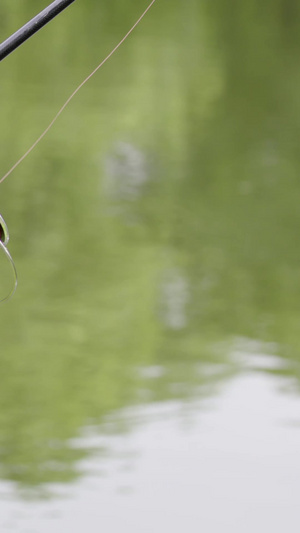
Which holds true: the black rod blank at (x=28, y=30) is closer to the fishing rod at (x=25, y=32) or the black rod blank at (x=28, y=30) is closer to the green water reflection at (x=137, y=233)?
the fishing rod at (x=25, y=32)

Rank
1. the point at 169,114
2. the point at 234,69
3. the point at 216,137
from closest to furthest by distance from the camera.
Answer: the point at 216,137 < the point at 169,114 < the point at 234,69

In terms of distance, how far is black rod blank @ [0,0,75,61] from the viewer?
5.47 ft

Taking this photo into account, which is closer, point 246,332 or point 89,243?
point 246,332

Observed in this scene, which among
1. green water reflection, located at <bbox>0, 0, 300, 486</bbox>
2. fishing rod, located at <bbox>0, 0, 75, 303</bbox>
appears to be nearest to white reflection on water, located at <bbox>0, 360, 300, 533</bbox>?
green water reflection, located at <bbox>0, 0, 300, 486</bbox>

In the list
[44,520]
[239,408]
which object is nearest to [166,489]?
[44,520]

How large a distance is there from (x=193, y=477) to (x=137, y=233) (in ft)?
8.94

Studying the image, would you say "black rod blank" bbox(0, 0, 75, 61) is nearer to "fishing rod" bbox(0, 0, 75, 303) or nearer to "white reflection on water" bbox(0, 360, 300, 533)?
"fishing rod" bbox(0, 0, 75, 303)

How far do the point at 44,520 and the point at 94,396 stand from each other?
0.85 metres

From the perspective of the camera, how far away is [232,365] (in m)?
4.20

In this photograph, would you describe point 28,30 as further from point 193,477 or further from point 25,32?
point 193,477

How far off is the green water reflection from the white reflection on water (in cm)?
14

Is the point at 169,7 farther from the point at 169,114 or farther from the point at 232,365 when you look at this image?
the point at 232,365

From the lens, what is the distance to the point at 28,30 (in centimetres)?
171

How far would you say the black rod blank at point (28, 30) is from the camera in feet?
5.47
